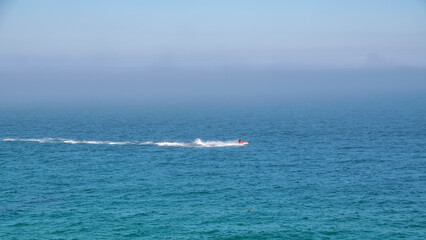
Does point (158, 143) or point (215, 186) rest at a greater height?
point (158, 143)

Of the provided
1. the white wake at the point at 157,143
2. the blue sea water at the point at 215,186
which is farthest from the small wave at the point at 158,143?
the blue sea water at the point at 215,186

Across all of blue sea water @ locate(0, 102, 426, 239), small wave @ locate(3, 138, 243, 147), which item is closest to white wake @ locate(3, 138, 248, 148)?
small wave @ locate(3, 138, 243, 147)

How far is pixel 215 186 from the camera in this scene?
95.7m

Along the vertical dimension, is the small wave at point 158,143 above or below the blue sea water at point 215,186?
above

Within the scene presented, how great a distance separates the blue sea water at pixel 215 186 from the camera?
7256 centimetres

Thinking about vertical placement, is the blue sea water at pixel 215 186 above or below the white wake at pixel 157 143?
below

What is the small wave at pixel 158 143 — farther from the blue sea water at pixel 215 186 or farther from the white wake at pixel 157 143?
the blue sea water at pixel 215 186

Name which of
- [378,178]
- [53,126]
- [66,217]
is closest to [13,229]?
[66,217]

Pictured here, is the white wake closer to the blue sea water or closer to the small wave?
the small wave

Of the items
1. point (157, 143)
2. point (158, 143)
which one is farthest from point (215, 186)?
point (157, 143)

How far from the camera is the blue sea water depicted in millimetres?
72562

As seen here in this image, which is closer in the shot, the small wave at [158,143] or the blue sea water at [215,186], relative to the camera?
the blue sea water at [215,186]

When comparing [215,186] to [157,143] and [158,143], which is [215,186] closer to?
[158,143]

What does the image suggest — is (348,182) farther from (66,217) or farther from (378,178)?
(66,217)
